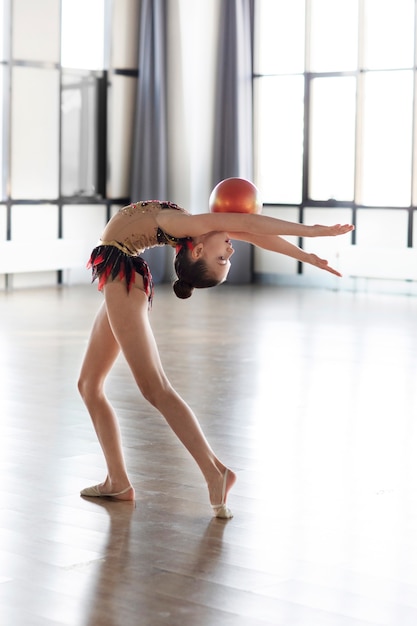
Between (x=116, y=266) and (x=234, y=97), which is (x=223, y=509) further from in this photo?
(x=234, y=97)

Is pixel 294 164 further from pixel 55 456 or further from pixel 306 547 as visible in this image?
pixel 306 547

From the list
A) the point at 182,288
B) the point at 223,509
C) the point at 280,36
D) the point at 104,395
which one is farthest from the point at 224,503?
the point at 280,36

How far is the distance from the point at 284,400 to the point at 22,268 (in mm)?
6202

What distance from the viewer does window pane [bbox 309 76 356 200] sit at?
1152cm

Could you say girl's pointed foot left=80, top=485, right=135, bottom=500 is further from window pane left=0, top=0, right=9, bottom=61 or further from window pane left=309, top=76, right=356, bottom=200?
window pane left=309, top=76, right=356, bottom=200

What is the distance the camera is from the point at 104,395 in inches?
138

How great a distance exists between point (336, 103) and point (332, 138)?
1.19ft

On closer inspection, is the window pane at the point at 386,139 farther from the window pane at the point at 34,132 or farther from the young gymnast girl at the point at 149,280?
the young gymnast girl at the point at 149,280

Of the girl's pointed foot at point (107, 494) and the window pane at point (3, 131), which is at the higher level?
the window pane at point (3, 131)

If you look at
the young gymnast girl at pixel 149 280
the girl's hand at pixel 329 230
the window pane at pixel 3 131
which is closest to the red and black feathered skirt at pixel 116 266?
the young gymnast girl at pixel 149 280

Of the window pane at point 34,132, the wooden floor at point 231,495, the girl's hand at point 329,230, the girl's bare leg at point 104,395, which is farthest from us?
the window pane at point 34,132

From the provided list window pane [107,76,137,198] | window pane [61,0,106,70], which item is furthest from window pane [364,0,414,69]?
window pane [61,0,106,70]

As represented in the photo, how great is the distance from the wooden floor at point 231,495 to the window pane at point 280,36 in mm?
5418

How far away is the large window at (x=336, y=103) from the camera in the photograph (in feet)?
36.7
